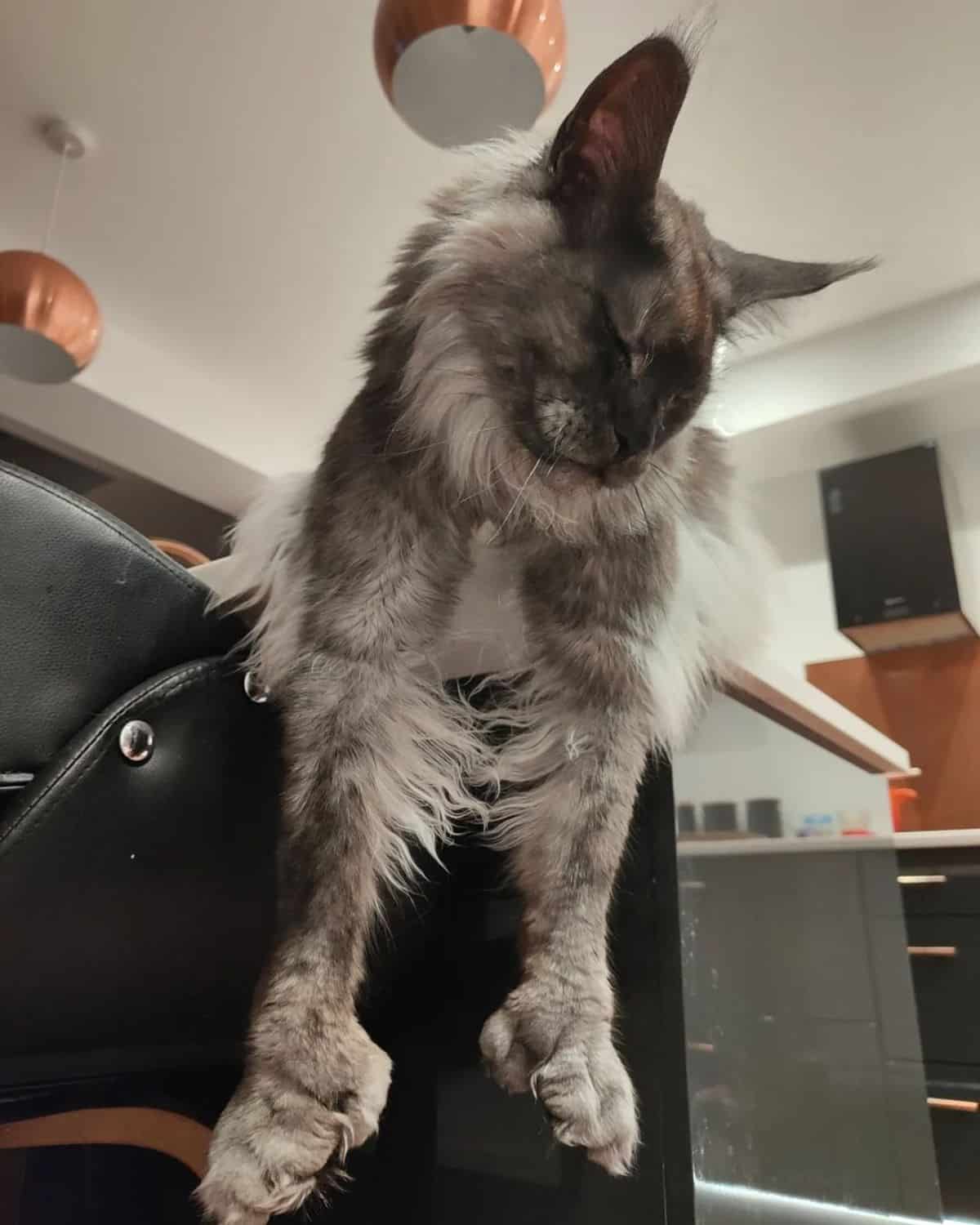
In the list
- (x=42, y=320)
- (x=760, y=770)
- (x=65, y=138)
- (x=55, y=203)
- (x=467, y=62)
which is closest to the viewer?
(x=760, y=770)

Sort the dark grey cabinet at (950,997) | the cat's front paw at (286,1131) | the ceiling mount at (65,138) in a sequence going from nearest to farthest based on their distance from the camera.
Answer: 1. the cat's front paw at (286,1131)
2. the dark grey cabinet at (950,997)
3. the ceiling mount at (65,138)

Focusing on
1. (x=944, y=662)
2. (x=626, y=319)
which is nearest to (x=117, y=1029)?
(x=626, y=319)

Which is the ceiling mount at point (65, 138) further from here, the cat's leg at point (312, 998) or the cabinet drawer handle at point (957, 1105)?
the cabinet drawer handle at point (957, 1105)

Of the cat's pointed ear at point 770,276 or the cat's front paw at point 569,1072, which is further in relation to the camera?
the cat's pointed ear at point 770,276

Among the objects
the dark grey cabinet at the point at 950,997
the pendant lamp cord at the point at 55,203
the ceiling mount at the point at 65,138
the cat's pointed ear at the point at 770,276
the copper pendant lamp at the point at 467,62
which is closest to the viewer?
the cat's pointed ear at the point at 770,276

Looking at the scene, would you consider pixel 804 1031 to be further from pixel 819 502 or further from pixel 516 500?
pixel 819 502

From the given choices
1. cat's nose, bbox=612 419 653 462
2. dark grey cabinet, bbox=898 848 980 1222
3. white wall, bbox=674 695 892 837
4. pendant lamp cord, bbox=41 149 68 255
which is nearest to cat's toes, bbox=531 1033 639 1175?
white wall, bbox=674 695 892 837

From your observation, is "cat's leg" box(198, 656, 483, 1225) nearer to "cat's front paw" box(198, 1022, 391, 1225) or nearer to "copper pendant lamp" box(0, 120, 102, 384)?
"cat's front paw" box(198, 1022, 391, 1225)

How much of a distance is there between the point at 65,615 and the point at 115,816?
107 mm

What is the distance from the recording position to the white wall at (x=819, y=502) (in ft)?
10.6

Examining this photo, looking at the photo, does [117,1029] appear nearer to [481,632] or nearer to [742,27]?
[481,632]

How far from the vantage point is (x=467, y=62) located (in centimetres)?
153

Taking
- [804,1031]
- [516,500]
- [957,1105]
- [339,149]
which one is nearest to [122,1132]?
[516,500]

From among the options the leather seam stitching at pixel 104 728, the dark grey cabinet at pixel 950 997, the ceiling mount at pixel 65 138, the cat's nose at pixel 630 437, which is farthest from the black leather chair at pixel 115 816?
the ceiling mount at pixel 65 138
